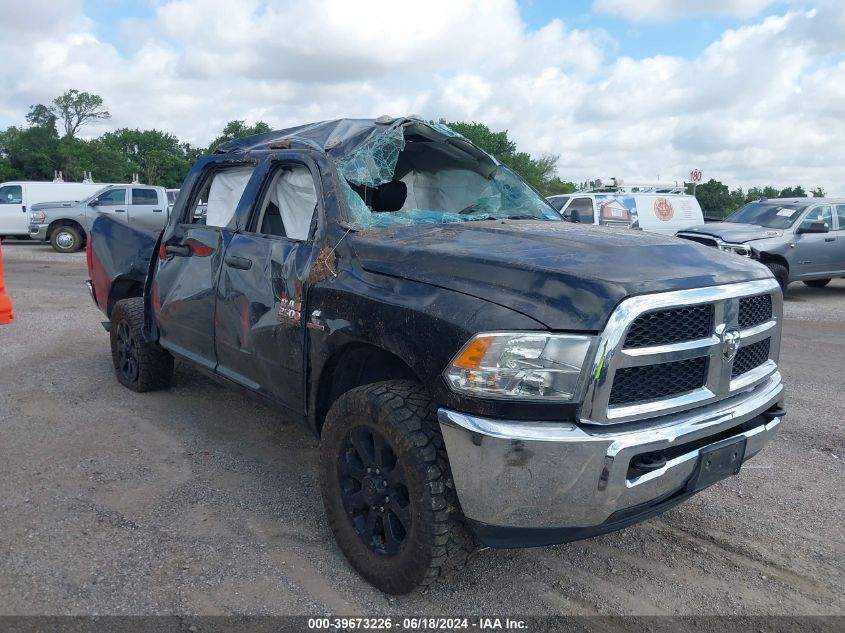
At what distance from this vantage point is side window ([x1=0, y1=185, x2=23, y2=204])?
1988cm

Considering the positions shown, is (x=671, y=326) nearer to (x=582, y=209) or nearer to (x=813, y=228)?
(x=813, y=228)

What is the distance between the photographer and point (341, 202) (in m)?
3.48

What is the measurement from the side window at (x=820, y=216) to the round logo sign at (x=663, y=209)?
4.11 metres

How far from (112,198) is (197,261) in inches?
646

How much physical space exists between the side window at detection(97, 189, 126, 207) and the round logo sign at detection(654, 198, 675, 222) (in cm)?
1370

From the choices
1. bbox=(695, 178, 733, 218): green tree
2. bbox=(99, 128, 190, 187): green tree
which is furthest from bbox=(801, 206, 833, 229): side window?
bbox=(99, 128, 190, 187): green tree

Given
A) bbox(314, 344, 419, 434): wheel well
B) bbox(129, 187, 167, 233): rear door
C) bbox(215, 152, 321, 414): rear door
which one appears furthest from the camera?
bbox(129, 187, 167, 233): rear door

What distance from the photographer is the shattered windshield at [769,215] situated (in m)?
12.1

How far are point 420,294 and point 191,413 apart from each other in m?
3.08

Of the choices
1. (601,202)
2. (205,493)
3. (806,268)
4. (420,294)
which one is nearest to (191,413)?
(205,493)

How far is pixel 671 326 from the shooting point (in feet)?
8.50

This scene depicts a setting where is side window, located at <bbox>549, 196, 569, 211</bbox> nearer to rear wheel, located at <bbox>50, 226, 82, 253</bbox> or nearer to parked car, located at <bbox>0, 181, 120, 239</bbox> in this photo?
rear wheel, located at <bbox>50, 226, 82, 253</bbox>

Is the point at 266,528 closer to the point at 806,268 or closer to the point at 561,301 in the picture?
the point at 561,301

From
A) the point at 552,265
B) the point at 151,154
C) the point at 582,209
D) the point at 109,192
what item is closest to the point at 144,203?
the point at 109,192
